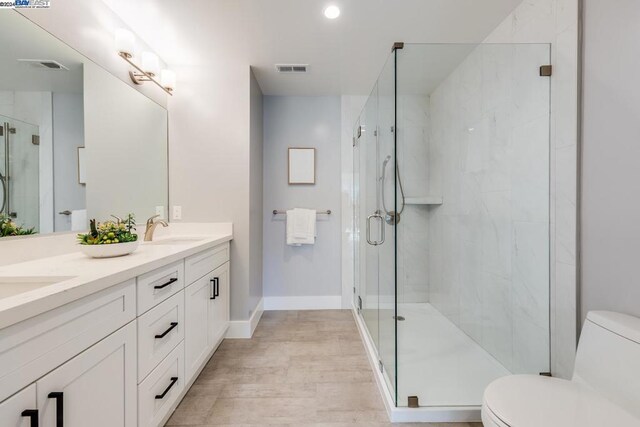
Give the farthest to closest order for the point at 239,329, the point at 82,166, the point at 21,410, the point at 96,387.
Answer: the point at 239,329 < the point at 82,166 < the point at 96,387 < the point at 21,410

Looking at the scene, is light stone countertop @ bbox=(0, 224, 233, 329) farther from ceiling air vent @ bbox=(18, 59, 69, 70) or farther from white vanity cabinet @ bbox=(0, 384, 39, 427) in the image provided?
ceiling air vent @ bbox=(18, 59, 69, 70)

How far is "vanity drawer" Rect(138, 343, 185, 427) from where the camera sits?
3.80 ft

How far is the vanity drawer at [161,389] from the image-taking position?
3.80ft

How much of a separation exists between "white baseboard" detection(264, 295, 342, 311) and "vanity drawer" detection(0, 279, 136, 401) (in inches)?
83.1

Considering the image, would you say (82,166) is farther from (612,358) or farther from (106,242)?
(612,358)

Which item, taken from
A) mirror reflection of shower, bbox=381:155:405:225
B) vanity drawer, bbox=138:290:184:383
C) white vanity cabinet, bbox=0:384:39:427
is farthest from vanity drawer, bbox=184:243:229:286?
mirror reflection of shower, bbox=381:155:405:225

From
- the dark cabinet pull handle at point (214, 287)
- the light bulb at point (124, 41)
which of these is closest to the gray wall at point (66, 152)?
the light bulb at point (124, 41)

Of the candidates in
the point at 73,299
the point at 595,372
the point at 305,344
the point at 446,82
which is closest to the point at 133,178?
the point at 73,299

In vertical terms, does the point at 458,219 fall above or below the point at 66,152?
below

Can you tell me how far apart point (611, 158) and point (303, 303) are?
264 centimetres

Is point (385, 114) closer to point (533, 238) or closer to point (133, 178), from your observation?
point (533, 238)

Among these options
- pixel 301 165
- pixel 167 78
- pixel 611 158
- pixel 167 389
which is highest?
pixel 167 78

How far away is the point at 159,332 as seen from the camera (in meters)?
1.29

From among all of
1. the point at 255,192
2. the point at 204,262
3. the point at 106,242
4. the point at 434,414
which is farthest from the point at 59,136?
the point at 434,414
